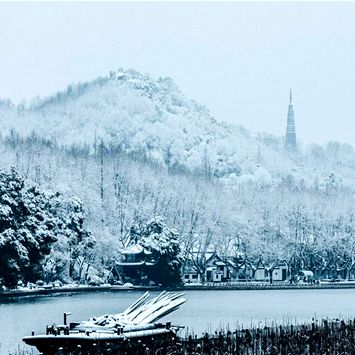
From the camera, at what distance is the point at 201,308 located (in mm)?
80375

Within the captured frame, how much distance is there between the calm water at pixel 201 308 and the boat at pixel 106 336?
539cm

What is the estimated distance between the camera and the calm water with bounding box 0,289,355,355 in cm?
6138

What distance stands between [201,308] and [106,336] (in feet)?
130

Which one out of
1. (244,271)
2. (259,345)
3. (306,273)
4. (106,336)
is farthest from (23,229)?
(306,273)

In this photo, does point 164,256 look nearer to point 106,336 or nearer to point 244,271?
point 244,271

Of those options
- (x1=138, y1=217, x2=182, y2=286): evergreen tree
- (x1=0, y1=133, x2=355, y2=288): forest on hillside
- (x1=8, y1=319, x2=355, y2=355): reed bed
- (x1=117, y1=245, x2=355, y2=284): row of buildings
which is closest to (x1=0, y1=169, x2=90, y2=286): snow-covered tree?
(x1=138, y1=217, x2=182, y2=286): evergreen tree

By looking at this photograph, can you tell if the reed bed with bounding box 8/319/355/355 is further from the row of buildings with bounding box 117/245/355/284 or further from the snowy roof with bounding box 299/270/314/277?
the snowy roof with bounding box 299/270/314/277

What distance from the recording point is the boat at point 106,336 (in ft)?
133

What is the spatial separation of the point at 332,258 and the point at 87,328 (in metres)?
90.0

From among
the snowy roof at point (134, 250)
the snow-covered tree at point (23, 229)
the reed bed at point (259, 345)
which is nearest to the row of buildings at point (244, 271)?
the snowy roof at point (134, 250)

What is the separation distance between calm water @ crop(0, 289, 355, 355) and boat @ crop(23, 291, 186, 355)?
5393 millimetres

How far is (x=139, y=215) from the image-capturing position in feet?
408

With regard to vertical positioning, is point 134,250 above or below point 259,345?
above

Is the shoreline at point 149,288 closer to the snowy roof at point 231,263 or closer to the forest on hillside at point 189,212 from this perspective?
the forest on hillside at point 189,212
